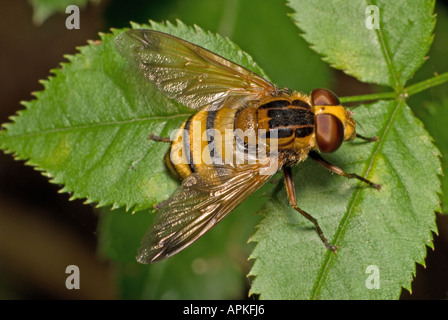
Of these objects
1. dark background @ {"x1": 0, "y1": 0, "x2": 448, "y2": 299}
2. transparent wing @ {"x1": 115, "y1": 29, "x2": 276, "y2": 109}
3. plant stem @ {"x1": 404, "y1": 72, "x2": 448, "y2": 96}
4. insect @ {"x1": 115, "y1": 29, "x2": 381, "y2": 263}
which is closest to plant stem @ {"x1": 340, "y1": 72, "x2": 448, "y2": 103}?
plant stem @ {"x1": 404, "y1": 72, "x2": 448, "y2": 96}

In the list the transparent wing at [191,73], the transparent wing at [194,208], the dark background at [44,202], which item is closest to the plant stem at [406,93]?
the transparent wing at [191,73]

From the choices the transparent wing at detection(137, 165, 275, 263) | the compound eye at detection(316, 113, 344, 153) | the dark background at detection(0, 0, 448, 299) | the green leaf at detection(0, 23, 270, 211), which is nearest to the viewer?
the transparent wing at detection(137, 165, 275, 263)

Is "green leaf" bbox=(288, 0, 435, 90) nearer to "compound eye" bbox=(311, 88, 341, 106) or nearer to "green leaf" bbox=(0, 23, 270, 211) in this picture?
"compound eye" bbox=(311, 88, 341, 106)

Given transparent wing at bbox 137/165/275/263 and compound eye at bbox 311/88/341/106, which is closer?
transparent wing at bbox 137/165/275/263

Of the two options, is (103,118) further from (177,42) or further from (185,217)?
(185,217)

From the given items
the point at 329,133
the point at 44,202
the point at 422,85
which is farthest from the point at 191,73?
the point at 44,202

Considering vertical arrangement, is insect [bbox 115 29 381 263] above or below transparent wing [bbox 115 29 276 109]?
below

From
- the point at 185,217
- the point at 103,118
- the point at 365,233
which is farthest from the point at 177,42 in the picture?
the point at 365,233
